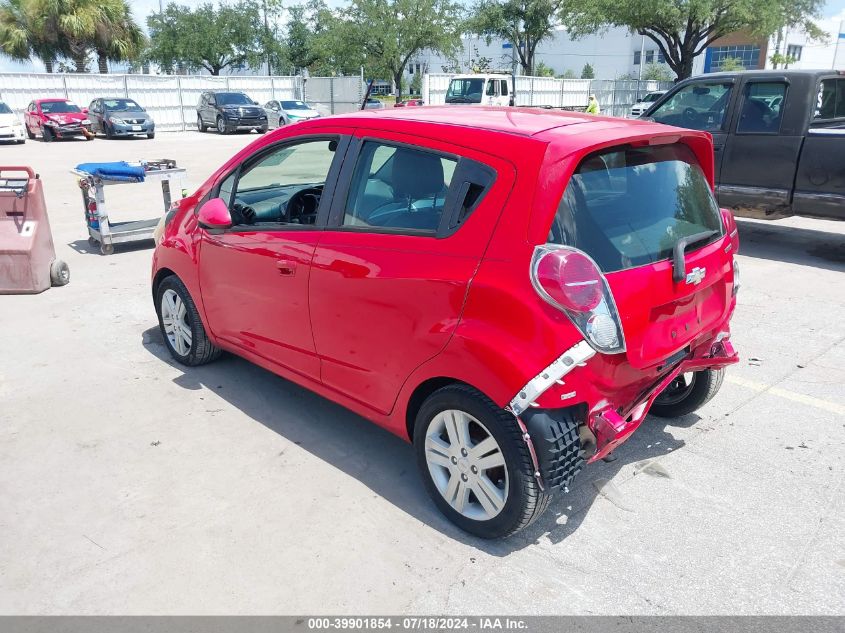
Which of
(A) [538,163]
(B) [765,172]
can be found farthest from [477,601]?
(B) [765,172]

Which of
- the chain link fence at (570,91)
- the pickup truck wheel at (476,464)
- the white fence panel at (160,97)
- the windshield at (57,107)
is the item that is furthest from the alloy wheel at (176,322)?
the white fence panel at (160,97)

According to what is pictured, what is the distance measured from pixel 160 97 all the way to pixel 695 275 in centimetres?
3430

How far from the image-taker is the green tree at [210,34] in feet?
177

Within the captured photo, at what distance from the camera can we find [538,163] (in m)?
2.85

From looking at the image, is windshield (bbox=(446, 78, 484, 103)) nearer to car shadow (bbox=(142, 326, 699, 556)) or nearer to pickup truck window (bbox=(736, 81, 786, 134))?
pickup truck window (bbox=(736, 81, 786, 134))

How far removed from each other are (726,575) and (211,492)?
8.06 ft

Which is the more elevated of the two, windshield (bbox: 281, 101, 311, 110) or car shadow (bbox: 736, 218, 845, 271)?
windshield (bbox: 281, 101, 311, 110)

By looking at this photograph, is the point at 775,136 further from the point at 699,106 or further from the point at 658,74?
the point at 658,74

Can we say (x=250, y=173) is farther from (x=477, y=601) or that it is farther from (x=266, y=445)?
(x=477, y=601)

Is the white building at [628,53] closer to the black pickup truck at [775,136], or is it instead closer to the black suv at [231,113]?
the black suv at [231,113]

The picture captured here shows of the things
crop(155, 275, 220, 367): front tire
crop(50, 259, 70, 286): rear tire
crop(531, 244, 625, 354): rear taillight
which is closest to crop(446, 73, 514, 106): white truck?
crop(50, 259, 70, 286): rear tire

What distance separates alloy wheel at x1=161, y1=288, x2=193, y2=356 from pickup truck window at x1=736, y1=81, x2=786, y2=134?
6.75m

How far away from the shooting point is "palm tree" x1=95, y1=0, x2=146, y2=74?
3994cm

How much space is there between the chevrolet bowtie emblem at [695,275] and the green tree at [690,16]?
3036 centimetres
